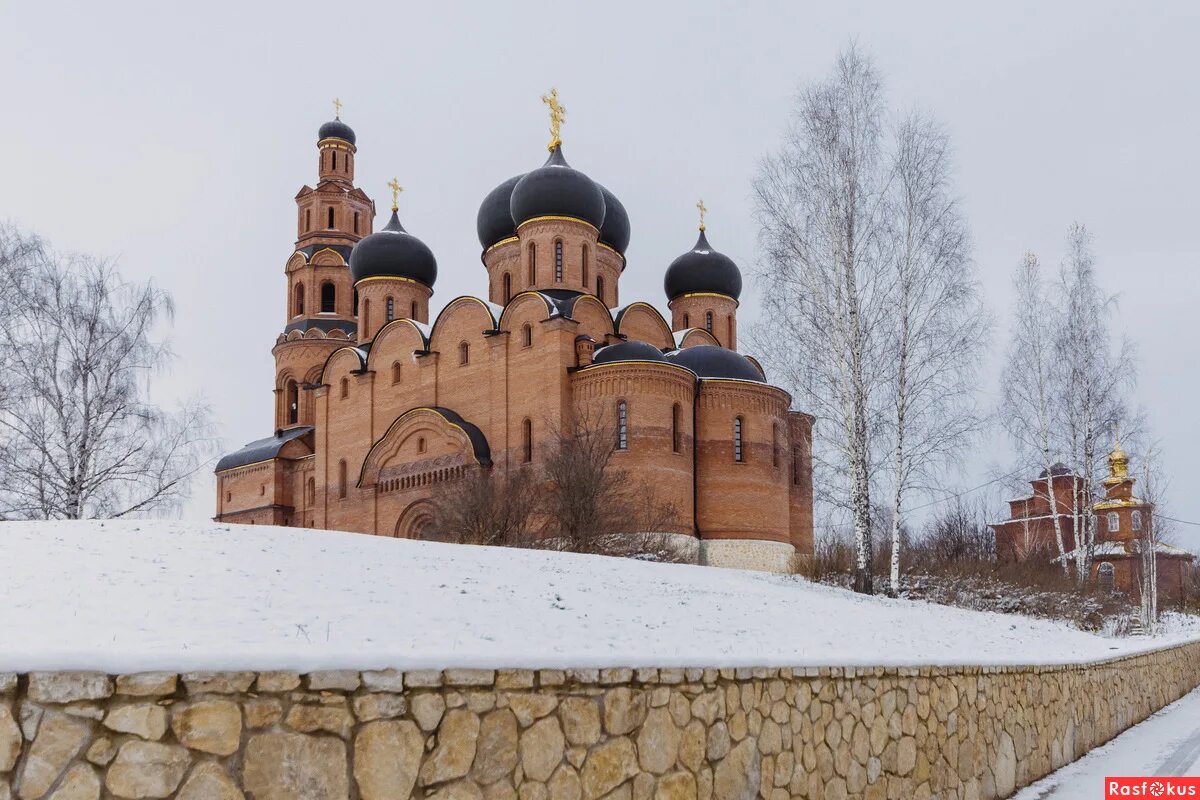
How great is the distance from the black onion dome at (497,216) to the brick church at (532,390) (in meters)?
0.04

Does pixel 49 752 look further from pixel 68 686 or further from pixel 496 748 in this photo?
pixel 496 748

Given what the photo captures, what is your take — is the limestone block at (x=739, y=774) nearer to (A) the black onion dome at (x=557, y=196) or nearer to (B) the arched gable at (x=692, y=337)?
(A) the black onion dome at (x=557, y=196)

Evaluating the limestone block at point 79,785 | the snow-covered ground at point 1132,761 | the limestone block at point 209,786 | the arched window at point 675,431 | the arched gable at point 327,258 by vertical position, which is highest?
the arched gable at point 327,258

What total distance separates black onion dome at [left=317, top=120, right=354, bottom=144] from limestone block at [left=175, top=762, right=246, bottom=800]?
33068mm

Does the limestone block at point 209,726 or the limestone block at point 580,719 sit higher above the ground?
the limestone block at point 209,726

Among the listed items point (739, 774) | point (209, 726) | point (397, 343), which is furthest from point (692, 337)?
point (209, 726)

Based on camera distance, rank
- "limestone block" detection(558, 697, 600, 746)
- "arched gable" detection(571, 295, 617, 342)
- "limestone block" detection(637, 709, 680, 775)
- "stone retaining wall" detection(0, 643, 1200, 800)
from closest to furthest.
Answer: "stone retaining wall" detection(0, 643, 1200, 800), "limestone block" detection(558, 697, 600, 746), "limestone block" detection(637, 709, 680, 775), "arched gable" detection(571, 295, 617, 342)

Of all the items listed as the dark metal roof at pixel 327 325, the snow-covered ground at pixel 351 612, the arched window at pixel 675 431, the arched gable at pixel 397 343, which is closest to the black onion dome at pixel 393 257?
the arched gable at pixel 397 343

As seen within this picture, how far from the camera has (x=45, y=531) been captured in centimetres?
579

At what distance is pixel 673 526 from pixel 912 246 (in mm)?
8035

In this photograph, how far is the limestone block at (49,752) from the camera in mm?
2617

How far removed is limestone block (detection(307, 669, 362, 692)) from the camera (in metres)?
3.11

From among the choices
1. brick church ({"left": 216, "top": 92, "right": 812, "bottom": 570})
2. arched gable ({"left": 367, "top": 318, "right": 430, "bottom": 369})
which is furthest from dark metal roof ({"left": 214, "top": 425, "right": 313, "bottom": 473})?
arched gable ({"left": 367, "top": 318, "right": 430, "bottom": 369})

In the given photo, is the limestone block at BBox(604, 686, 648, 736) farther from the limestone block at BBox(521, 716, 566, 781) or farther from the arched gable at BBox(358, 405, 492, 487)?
the arched gable at BBox(358, 405, 492, 487)
